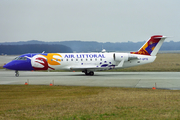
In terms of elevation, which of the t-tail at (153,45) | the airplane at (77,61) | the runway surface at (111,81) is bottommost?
the runway surface at (111,81)

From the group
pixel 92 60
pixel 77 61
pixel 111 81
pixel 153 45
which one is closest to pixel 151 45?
pixel 153 45

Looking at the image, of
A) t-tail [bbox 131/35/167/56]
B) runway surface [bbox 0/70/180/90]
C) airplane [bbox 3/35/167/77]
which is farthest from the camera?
t-tail [bbox 131/35/167/56]

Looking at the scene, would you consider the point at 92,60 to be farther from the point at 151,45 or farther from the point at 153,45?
the point at 153,45

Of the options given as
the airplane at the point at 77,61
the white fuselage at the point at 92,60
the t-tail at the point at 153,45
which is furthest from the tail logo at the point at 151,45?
the white fuselage at the point at 92,60

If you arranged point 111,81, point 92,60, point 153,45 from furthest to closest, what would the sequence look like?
point 153,45 < point 92,60 < point 111,81

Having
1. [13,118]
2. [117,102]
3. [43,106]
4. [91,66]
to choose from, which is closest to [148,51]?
[91,66]

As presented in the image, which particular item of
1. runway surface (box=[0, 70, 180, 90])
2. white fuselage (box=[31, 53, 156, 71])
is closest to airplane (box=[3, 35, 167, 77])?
white fuselage (box=[31, 53, 156, 71])

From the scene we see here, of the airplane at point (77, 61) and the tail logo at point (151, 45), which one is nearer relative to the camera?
the airplane at point (77, 61)

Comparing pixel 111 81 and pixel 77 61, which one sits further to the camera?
pixel 77 61

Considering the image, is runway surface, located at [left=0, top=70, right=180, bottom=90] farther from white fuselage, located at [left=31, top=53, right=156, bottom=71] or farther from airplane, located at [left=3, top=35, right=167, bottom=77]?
white fuselage, located at [left=31, top=53, right=156, bottom=71]

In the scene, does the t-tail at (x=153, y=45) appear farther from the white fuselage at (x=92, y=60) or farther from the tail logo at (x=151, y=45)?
the white fuselage at (x=92, y=60)

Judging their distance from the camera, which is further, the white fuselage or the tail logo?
the tail logo

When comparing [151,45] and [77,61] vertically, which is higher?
[151,45]

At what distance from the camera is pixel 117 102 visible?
14422 mm
